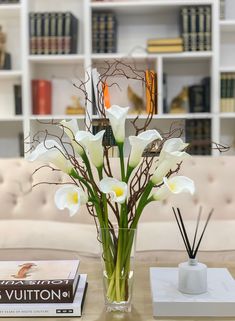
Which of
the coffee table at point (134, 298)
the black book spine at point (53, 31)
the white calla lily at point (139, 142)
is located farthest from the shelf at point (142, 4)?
the white calla lily at point (139, 142)

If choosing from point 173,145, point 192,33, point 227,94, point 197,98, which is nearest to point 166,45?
point 192,33

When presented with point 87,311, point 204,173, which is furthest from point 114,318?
point 204,173

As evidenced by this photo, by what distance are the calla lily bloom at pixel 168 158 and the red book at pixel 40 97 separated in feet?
8.20

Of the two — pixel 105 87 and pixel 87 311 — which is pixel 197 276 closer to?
pixel 87 311

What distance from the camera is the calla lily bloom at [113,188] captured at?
3.42 ft

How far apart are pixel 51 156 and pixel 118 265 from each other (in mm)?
313

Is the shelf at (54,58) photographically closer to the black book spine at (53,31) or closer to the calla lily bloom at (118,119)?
the black book spine at (53,31)

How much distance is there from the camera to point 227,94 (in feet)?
11.3

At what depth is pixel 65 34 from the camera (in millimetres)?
3453

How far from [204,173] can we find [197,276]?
1.44 metres

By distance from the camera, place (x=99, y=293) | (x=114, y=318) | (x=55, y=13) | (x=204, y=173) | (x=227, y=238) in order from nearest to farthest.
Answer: (x=114, y=318) < (x=99, y=293) < (x=227, y=238) < (x=204, y=173) < (x=55, y=13)

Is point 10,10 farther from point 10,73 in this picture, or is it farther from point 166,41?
point 166,41

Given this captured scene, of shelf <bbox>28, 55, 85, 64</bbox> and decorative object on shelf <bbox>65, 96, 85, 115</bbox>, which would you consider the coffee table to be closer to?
decorative object on shelf <bbox>65, 96, 85, 115</bbox>

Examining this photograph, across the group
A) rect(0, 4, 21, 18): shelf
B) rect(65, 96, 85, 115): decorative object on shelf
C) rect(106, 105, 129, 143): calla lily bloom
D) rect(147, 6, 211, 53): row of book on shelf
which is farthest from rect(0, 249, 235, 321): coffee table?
rect(0, 4, 21, 18): shelf
